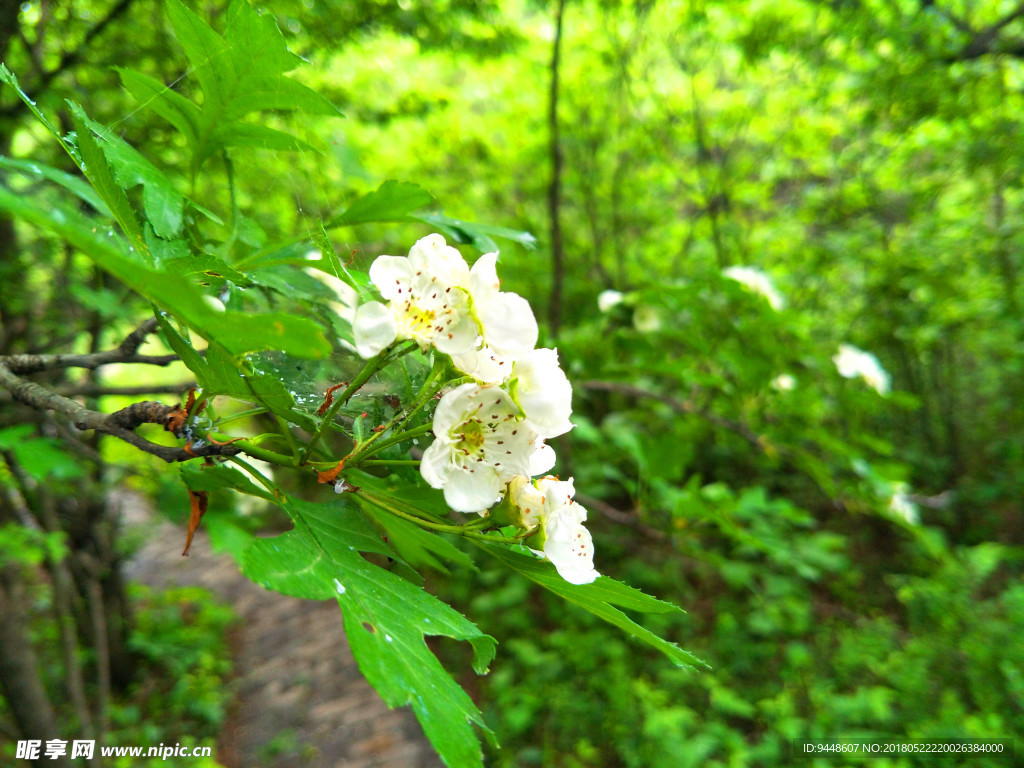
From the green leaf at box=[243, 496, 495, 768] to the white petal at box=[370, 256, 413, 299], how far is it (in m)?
0.22

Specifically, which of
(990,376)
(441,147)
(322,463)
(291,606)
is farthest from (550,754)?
(990,376)

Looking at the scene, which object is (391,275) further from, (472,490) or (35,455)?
(35,455)

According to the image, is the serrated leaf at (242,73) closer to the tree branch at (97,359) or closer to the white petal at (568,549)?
the tree branch at (97,359)

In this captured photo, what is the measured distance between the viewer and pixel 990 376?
423 cm

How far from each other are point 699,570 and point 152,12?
3.57 meters

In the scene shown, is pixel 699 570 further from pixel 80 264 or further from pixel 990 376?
pixel 80 264

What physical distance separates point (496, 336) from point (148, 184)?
423 millimetres

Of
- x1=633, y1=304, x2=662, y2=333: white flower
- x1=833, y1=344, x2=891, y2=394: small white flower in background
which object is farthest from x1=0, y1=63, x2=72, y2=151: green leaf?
x1=833, y1=344, x2=891, y2=394: small white flower in background

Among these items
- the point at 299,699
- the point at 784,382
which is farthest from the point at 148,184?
the point at 299,699

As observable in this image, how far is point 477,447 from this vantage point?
59 cm

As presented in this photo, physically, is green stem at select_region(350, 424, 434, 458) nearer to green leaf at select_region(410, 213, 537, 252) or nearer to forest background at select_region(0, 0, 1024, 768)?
green leaf at select_region(410, 213, 537, 252)

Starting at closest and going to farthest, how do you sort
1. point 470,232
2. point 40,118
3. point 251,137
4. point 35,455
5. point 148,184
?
point 40,118, point 148,184, point 251,137, point 470,232, point 35,455

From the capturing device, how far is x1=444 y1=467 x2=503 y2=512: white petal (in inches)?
22.7

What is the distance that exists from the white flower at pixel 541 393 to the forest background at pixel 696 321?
74 cm
